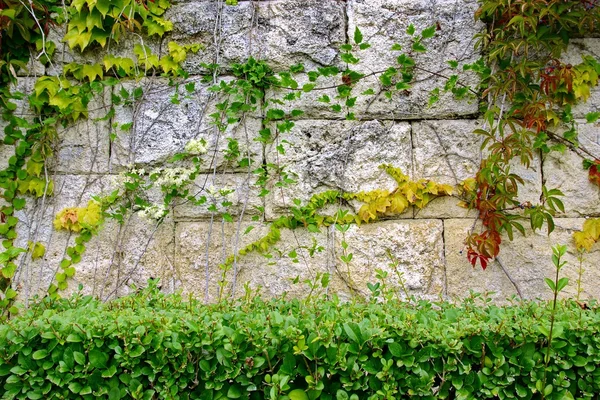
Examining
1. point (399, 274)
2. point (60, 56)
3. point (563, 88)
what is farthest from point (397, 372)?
point (60, 56)

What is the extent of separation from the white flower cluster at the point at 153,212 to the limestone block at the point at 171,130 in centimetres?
25

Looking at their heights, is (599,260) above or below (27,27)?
below

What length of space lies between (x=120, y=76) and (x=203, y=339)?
170 centimetres

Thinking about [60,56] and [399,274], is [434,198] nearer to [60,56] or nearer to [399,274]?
[399,274]

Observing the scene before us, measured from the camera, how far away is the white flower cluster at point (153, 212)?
8.65 ft

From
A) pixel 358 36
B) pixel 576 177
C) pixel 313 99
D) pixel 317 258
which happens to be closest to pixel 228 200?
pixel 317 258

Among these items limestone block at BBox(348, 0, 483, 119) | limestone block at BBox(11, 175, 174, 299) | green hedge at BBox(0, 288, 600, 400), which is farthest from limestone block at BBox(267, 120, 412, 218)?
green hedge at BBox(0, 288, 600, 400)

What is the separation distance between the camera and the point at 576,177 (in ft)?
8.86

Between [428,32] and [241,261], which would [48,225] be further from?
[428,32]

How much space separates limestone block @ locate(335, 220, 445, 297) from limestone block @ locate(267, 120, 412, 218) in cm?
12

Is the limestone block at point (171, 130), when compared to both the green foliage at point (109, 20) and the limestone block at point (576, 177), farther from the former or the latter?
the limestone block at point (576, 177)

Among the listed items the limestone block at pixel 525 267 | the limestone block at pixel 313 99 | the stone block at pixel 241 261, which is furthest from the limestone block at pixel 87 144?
the limestone block at pixel 525 267

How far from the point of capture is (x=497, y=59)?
2738 millimetres

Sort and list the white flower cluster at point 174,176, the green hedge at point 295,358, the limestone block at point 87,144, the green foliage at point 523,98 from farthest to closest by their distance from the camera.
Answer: the limestone block at point 87,144, the white flower cluster at point 174,176, the green foliage at point 523,98, the green hedge at point 295,358
